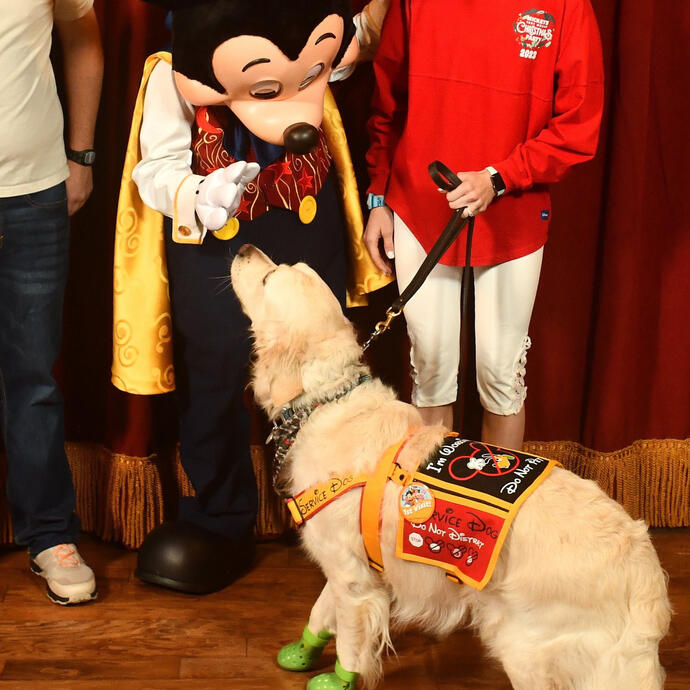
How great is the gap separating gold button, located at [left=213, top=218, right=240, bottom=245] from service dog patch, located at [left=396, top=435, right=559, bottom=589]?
0.66 meters

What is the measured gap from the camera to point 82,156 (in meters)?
2.09

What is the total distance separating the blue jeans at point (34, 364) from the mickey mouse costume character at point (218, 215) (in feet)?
0.47

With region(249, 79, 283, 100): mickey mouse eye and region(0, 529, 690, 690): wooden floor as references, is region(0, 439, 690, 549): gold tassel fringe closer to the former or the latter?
region(0, 529, 690, 690): wooden floor

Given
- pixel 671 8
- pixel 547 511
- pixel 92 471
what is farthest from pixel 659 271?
pixel 92 471

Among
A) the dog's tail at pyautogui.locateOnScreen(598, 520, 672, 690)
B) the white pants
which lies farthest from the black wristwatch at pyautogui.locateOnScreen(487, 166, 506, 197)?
the dog's tail at pyautogui.locateOnScreen(598, 520, 672, 690)

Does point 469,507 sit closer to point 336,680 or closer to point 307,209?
point 336,680

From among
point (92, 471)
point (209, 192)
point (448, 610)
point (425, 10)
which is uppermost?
point (425, 10)

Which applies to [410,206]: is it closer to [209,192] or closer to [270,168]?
[270,168]

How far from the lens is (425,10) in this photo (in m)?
1.96

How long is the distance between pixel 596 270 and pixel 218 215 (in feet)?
3.61

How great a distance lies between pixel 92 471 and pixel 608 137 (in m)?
1.57

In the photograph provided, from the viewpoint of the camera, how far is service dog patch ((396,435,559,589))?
1589 mm

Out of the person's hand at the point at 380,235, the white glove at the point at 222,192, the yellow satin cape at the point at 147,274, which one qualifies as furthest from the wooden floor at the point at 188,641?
the white glove at the point at 222,192

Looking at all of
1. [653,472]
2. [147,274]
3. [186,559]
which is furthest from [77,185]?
[653,472]
